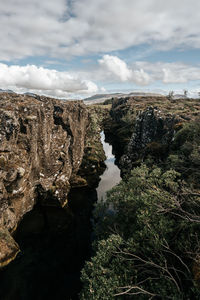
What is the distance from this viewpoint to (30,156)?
129 ft

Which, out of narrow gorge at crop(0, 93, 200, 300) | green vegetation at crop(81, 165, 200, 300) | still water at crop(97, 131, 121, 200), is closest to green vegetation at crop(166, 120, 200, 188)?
narrow gorge at crop(0, 93, 200, 300)

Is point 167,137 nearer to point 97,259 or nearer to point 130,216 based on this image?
point 130,216

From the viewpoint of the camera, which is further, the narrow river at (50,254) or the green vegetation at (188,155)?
the narrow river at (50,254)

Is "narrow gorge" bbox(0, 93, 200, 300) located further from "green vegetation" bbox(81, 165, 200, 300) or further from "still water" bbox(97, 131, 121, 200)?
"still water" bbox(97, 131, 121, 200)

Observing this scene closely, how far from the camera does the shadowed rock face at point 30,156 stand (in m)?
32.1

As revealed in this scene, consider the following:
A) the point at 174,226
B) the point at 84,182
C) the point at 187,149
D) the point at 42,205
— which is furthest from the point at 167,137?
the point at 42,205

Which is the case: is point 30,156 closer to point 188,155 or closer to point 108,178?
point 188,155

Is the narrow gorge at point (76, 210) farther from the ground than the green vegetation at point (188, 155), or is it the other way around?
the green vegetation at point (188, 155)

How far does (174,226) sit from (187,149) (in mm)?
17646

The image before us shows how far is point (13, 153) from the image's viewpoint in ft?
113

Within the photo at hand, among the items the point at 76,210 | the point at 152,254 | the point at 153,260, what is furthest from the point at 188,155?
the point at 76,210

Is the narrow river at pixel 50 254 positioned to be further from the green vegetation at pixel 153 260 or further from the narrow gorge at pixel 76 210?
the green vegetation at pixel 153 260

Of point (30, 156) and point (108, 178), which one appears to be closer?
point (30, 156)

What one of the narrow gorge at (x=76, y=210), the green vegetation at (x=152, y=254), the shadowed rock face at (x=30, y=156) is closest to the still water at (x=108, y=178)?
the narrow gorge at (x=76, y=210)
